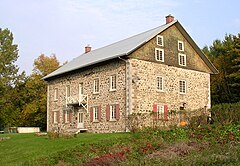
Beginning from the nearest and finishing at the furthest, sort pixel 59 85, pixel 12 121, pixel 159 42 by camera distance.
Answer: pixel 159 42 < pixel 59 85 < pixel 12 121

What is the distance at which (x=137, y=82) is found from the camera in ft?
87.4

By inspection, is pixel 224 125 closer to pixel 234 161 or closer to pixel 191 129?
pixel 191 129

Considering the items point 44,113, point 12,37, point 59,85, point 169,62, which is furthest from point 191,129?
point 12,37

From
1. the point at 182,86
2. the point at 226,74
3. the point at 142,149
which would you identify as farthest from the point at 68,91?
the point at 226,74

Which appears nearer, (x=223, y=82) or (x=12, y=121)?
(x=223, y=82)

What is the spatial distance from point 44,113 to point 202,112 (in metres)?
29.0

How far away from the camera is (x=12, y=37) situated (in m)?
50.9

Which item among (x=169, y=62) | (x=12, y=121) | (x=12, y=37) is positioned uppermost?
(x=12, y=37)

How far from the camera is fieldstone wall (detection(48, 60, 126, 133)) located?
27.0 metres

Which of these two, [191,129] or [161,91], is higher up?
[161,91]

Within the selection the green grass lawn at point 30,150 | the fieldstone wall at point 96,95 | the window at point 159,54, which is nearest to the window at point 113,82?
the fieldstone wall at point 96,95

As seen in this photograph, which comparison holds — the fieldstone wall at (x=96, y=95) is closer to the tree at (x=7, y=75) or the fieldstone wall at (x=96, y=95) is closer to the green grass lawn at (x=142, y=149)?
the green grass lawn at (x=142, y=149)

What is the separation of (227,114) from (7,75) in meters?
34.9

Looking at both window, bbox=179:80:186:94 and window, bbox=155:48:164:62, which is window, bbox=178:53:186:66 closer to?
window, bbox=179:80:186:94
